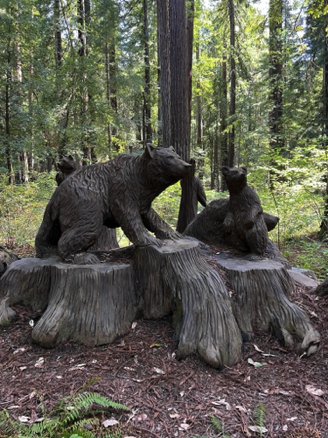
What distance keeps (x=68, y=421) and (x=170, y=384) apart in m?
0.84

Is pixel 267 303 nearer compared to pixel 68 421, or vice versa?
pixel 68 421

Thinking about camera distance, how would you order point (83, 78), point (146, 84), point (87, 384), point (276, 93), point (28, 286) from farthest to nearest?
point (146, 84) → point (276, 93) → point (83, 78) → point (28, 286) → point (87, 384)

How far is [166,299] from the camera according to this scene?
331 cm

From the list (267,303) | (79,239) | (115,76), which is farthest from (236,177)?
(115,76)

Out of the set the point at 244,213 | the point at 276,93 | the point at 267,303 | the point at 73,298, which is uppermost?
the point at 276,93

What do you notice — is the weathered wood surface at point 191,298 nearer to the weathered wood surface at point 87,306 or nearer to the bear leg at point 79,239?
the weathered wood surface at point 87,306

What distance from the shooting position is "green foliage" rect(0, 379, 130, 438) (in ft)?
5.98

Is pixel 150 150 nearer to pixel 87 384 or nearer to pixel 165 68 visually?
pixel 87 384

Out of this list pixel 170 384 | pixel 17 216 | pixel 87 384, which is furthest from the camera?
pixel 17 216

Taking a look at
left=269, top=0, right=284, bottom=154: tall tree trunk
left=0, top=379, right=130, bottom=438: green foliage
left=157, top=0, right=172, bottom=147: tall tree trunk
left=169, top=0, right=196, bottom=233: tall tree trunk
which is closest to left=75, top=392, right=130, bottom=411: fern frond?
left=0, top=379, right=130, bottom=438: green foliage

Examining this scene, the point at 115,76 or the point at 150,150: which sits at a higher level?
the point at 115,76

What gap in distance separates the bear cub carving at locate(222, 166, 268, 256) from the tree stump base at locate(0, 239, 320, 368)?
0.96 feet

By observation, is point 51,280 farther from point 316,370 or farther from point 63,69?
point 63,69

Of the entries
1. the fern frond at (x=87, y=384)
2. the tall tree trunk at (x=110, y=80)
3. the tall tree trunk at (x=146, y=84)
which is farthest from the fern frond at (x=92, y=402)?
the tall tree trunk at (x=146, y=84)
